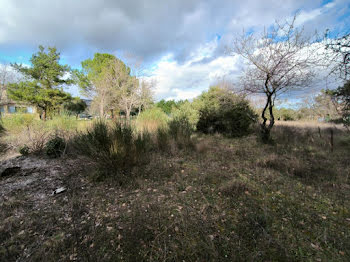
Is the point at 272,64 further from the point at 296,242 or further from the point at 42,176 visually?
the point at 42,176

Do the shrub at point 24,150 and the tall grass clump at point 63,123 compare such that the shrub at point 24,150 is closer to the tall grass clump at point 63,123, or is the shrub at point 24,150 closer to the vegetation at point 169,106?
the tall grass clump at point 63,123

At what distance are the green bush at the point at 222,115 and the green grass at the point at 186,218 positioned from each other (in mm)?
5199

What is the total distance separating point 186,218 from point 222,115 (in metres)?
7.81

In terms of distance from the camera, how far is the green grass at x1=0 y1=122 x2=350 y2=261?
130 cm

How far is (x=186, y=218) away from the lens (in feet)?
5.72

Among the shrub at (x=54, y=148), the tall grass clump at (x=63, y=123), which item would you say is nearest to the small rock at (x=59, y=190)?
the shrub at (x=54, y=148)

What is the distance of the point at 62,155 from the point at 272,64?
7546mm

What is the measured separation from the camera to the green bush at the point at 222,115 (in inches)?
310

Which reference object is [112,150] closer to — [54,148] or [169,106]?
[54,148]


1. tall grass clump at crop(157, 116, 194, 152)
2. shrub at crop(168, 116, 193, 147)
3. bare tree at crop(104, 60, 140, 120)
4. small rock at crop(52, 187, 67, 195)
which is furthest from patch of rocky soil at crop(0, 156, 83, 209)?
bare tree at crop(104, 60, 140, 120)

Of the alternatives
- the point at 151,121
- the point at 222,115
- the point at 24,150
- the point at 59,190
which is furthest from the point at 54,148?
the point at 222,115

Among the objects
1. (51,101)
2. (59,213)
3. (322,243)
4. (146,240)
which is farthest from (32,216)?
(51,101)

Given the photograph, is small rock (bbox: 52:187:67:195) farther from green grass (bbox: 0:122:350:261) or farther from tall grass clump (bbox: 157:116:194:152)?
tall grass clump (bbox: 157:116:194:152)

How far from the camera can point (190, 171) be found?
3.23m
